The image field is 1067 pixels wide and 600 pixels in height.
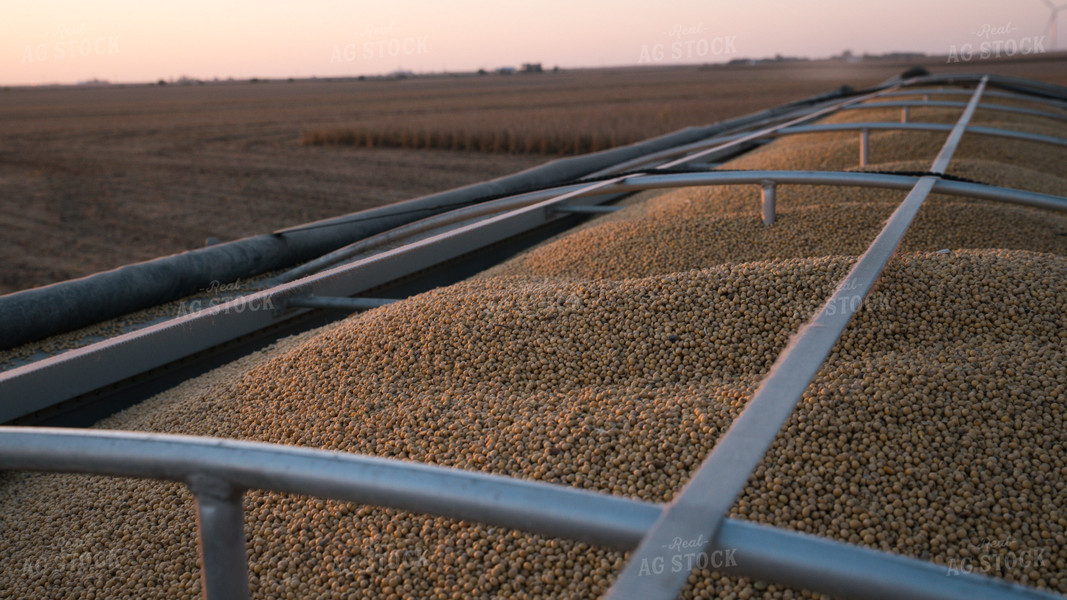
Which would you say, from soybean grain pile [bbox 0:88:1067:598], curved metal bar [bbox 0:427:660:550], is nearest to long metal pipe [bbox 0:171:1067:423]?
soybean grain pile [bbox 0:88:1067:598]

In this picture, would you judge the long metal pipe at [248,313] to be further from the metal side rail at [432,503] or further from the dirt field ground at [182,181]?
the dirt field ground at [182,181]

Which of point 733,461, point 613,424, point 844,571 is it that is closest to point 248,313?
point 613,424

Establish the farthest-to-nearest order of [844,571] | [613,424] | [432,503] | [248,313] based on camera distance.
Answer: [248,313]
[613,424]
[432,503]
[844,571]

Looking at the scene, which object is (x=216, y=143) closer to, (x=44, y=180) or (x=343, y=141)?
(x=343, y=141)

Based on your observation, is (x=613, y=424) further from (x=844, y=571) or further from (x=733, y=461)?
(x=844, y=571)

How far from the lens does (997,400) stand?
160 centimetres

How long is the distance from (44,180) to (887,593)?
13.7 meters

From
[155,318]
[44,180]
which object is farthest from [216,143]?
[155,318]

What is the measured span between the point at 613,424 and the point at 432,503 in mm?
907

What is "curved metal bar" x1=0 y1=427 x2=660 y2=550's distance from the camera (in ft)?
2.43

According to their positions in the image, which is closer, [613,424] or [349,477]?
[349,477]

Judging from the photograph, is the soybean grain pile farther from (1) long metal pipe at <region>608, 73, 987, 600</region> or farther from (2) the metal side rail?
(2) the metal side rail

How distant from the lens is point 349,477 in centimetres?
80

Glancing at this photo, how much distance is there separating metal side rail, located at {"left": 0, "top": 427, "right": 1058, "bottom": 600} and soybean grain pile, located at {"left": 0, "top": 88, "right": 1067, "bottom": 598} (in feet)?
2.00
